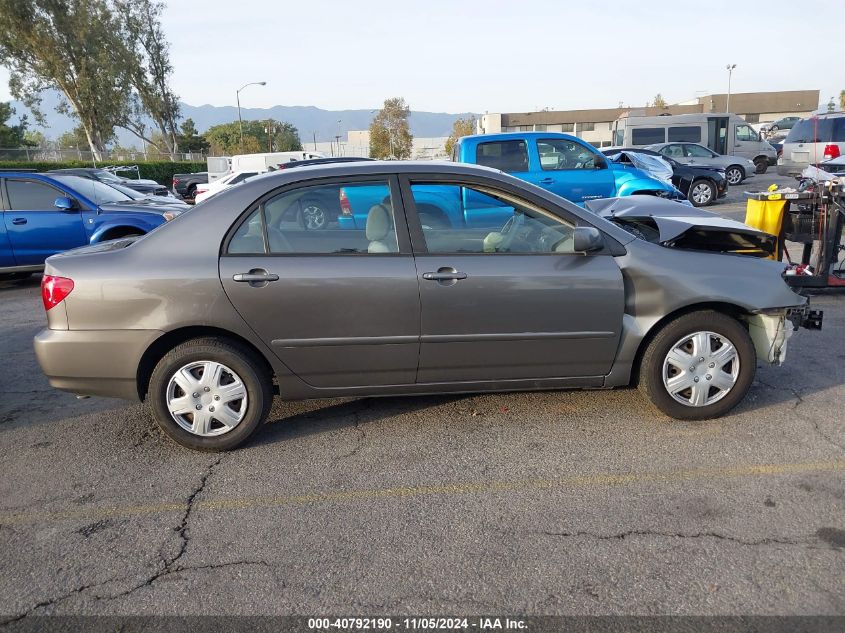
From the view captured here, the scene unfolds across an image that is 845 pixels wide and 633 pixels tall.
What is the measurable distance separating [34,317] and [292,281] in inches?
211

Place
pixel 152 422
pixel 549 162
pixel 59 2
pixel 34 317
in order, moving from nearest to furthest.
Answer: pixel 152 422 → pixel 34 317 → pixel 549 162 → pixel 59 2

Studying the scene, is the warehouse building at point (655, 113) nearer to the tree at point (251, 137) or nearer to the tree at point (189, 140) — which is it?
the tree at point (251, 137)

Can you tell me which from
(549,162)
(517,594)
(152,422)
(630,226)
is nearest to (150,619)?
(517,594)

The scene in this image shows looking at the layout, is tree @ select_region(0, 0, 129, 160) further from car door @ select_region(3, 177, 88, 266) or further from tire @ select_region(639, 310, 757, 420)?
tire @ select_region(639, 310, 757, 420)

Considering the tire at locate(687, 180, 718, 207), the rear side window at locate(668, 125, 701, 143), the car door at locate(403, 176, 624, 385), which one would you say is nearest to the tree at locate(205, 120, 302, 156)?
the rear side window at locate(668, 125, 701, 143)

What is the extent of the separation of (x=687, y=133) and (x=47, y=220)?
73.7 feet

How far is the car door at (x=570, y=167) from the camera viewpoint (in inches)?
417

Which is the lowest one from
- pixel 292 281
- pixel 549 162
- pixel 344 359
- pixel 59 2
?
pixel 344 359

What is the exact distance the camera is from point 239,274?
148 inches

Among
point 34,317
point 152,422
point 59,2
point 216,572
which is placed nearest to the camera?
point 216,572

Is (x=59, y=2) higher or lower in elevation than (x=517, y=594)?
higher

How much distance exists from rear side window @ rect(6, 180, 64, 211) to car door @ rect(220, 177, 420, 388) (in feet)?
22.6

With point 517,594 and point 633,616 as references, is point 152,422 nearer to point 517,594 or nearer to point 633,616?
point 517,594

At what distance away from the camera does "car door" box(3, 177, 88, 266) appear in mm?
9078
